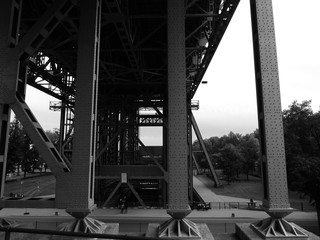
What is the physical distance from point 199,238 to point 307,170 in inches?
504

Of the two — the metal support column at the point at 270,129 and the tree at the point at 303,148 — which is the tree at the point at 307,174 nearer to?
the tree at the point at 303,148

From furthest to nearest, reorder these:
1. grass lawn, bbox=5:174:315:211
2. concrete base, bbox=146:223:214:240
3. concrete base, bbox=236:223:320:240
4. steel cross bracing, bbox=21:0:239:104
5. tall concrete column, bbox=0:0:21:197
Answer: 1. grass lawn, bbox=5:174:315:211
2. steel cross bracing, bbox=21:0:239:104
3. tall concrete column, bbox=0:0:21:197
4. concrete base, bbox=146:223:214:240
5. concrete base, bbox=236:223:320:240

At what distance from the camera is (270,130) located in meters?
8.52

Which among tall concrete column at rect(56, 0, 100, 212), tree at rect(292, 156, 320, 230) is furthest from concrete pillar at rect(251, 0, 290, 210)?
tree at rect(292, 156, 320, 230)

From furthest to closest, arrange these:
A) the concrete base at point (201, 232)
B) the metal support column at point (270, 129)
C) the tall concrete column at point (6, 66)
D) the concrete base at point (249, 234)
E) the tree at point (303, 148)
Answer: the tree at point (303, 148) < the tall concrete column at point (6, 66) < the concrete base at point (201, 232) < the metal support column at point (270, 129) < the concrete base at point (249, 234)

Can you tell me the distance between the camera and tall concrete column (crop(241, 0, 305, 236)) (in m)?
8.07

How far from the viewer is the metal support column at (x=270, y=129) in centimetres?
807

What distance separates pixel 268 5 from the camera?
9250 millimetres

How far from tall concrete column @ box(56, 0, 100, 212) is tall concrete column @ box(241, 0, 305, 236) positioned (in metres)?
5.84

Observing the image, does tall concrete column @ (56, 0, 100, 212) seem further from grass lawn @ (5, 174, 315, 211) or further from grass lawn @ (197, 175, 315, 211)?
grass lawn @ (5, 174, 315, 211)

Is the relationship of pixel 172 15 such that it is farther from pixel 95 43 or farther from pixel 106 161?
pixel 106 161

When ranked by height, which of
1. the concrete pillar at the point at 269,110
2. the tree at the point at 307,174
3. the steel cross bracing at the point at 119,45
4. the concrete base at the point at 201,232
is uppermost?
the steel cross bracing at the point at 119,45

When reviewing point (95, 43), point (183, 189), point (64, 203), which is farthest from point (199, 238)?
point (95, 43)

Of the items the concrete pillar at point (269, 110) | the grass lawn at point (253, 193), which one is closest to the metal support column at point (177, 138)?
the concrete pillar at point (269, 110)
